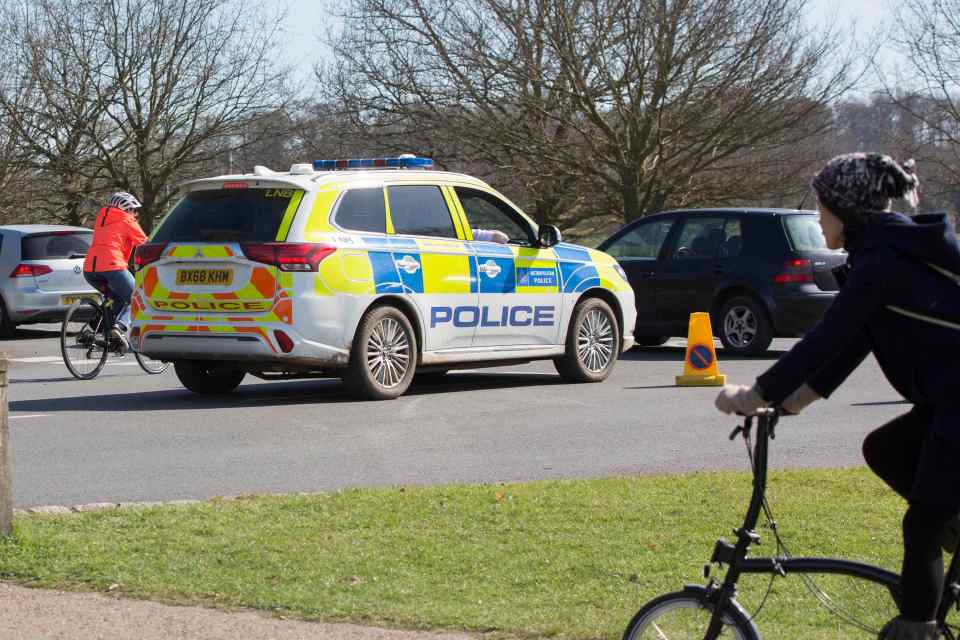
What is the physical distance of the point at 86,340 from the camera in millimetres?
14719

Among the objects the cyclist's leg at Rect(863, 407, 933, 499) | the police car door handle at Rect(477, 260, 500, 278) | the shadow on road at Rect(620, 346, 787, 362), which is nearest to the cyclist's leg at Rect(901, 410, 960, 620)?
the cyclist's leg at Rect(863, 407, 933, 499)

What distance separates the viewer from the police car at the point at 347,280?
37.9ft

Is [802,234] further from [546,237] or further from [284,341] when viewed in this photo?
[284,341]

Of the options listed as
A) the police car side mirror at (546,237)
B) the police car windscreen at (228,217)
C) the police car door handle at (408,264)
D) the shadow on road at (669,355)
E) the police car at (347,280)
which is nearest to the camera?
the police car at (347,280)

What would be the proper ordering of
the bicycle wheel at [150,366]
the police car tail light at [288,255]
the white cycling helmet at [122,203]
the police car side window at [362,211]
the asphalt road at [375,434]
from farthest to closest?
the bicycle wheel at [150,366], the white cycling helmet at [122,203], the police car side window at [362,211], the police car tail light at [288,255], the asphalt road at [375,434]

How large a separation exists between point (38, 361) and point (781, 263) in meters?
8.50

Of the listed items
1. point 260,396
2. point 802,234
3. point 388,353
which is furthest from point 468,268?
point 802,234

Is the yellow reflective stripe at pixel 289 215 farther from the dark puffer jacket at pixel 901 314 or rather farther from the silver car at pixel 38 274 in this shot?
the silver car at pixel 38 274

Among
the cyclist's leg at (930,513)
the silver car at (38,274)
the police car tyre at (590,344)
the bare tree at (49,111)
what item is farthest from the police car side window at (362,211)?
the bare tree at (49,111)

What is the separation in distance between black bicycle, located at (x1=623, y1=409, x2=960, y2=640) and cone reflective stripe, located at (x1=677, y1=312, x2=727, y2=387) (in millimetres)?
9511

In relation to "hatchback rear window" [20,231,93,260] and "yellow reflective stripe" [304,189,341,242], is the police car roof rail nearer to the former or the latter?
Answer: "yellow reflective stripe" [304,189,341,242]

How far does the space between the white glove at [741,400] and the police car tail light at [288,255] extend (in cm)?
791

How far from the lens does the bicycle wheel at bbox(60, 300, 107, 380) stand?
48.0 feet

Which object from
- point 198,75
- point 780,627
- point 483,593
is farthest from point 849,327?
point 198,75
